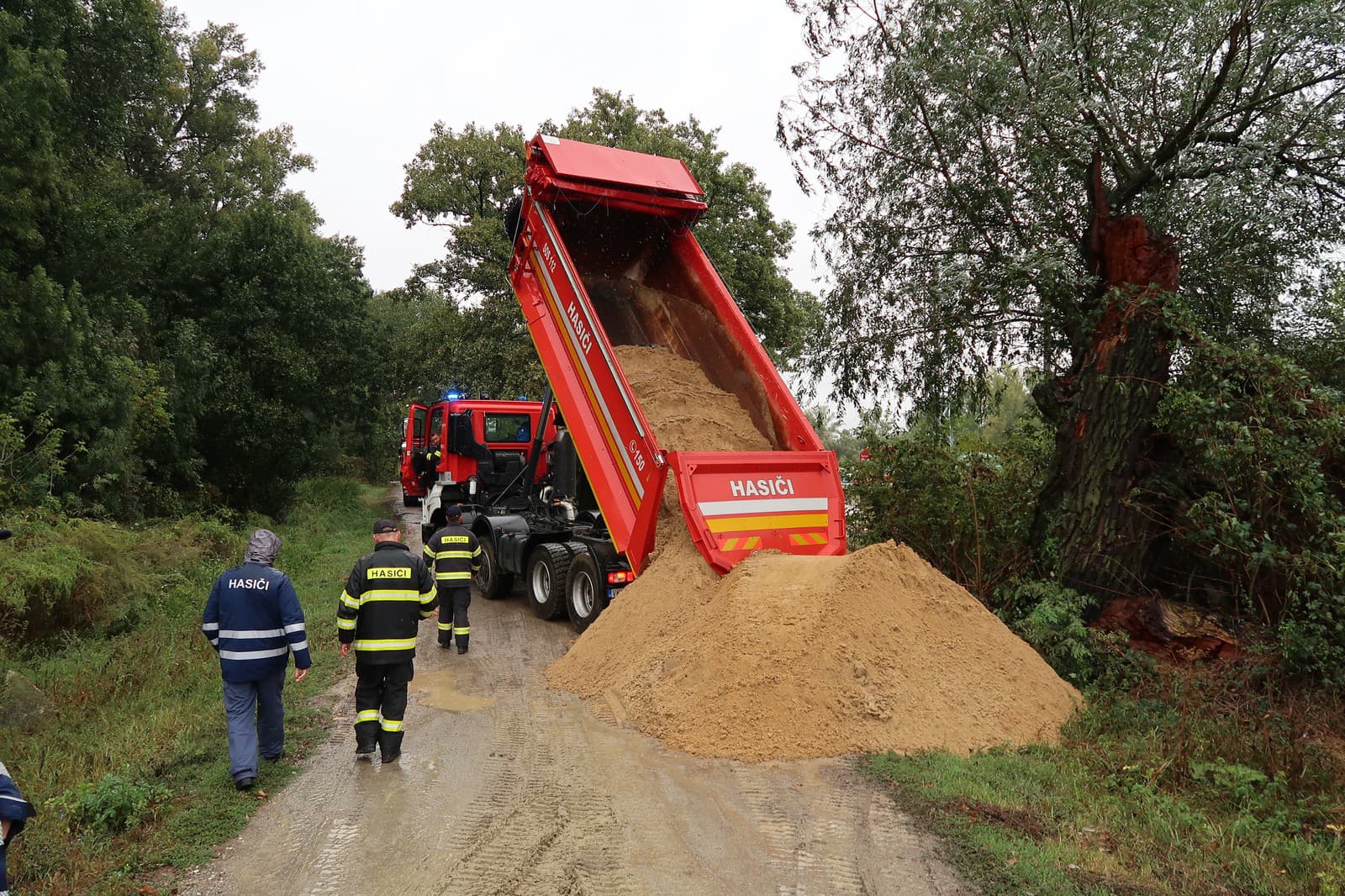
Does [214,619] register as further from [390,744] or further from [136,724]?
[136,724]

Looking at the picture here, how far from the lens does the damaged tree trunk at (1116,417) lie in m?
6.46

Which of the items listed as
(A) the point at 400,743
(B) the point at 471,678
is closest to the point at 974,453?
(B) the point at 471,678

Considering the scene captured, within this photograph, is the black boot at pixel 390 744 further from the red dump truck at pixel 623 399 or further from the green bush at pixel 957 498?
the green bush at pixel 957 498

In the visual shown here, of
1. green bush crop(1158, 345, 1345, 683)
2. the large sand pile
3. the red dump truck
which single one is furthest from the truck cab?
green bush crop(1158, 345, 1345, 683)

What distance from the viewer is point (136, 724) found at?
5.46 m

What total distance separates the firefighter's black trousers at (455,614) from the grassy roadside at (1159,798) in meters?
4.10

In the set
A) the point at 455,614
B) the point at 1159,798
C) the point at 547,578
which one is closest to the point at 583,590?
the point at 547,578

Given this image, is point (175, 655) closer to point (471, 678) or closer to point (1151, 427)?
point (471, 678)

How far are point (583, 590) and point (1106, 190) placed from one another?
615 centimetres

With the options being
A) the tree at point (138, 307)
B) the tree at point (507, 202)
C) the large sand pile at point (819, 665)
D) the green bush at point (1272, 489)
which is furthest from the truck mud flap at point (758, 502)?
the tree at point (507, 202)

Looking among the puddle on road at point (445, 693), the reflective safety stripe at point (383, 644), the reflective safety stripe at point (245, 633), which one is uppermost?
the reflective safety stripe at point (245, 633)

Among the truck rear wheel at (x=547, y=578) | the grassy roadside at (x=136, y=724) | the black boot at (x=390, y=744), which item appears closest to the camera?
the grassy roadside at (x=136, y=724)

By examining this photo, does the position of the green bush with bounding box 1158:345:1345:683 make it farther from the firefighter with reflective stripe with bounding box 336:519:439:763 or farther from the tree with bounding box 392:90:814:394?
the tree with bounding box 392:90:814:394

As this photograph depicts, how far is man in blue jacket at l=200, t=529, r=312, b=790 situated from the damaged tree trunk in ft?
19.0
